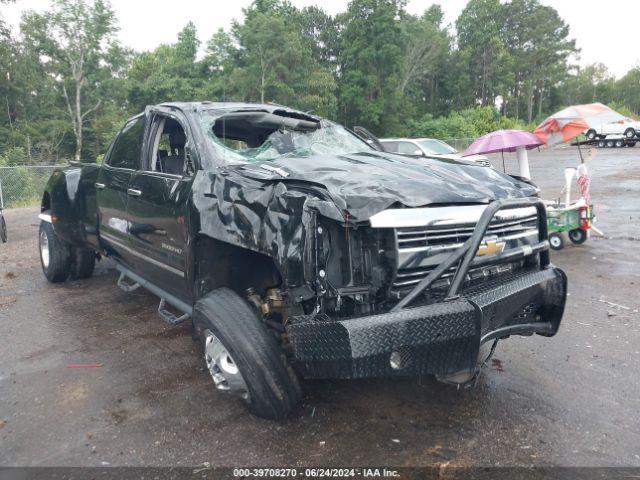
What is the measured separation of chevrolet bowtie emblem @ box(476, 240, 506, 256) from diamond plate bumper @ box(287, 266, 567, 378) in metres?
0.26

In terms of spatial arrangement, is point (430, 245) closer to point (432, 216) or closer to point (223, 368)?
point (432, 216)

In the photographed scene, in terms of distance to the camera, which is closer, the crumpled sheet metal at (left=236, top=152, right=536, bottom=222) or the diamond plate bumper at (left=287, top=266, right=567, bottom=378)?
the diamond plate bumper at (left=287, top=266, right=567, bottom=378)

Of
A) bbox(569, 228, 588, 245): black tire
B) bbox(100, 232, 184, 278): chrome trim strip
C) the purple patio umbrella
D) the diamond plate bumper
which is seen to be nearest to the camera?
the diamond plate bumper

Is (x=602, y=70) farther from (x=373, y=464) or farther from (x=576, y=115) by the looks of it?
(x=373, y=464)

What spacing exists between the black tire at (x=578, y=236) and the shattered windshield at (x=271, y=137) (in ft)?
16.4

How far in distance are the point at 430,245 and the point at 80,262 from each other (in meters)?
5.02

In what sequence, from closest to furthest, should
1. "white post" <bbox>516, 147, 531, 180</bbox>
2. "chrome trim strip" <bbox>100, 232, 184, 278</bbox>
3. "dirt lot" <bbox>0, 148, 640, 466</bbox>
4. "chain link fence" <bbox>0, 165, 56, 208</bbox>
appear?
1. "dirt lot" <bbox>0, 148, 640, 466</bbox>
2. "chrome trim strip" <bbox>100, 232, 184, 278</bbox>
3. "white post" <bbox>516, 147, 531, 180</bbox>
4. "chain link fence" <bbox>0, 165, 56, 208</bbox>

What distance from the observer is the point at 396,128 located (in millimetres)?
47781

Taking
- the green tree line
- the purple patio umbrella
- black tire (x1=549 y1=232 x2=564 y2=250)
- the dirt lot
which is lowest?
the dirt lot

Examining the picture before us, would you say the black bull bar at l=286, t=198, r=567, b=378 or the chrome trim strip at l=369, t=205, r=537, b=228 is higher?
the chrome trim strip at l=369, t=205, r=537, b=228

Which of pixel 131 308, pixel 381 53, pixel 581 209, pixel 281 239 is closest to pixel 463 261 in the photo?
pixel 281 239

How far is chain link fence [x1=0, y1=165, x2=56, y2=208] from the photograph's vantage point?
15.9 metres

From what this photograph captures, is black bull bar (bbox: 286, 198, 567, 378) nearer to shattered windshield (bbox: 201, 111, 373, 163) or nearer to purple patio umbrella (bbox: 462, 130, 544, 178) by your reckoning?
shattered windshield (bbox: 201, 111, 373, 163)

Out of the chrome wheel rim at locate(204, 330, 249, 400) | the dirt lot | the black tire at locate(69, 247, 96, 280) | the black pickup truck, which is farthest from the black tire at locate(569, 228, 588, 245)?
the black tire at locate(69, 247, 96, 280)
